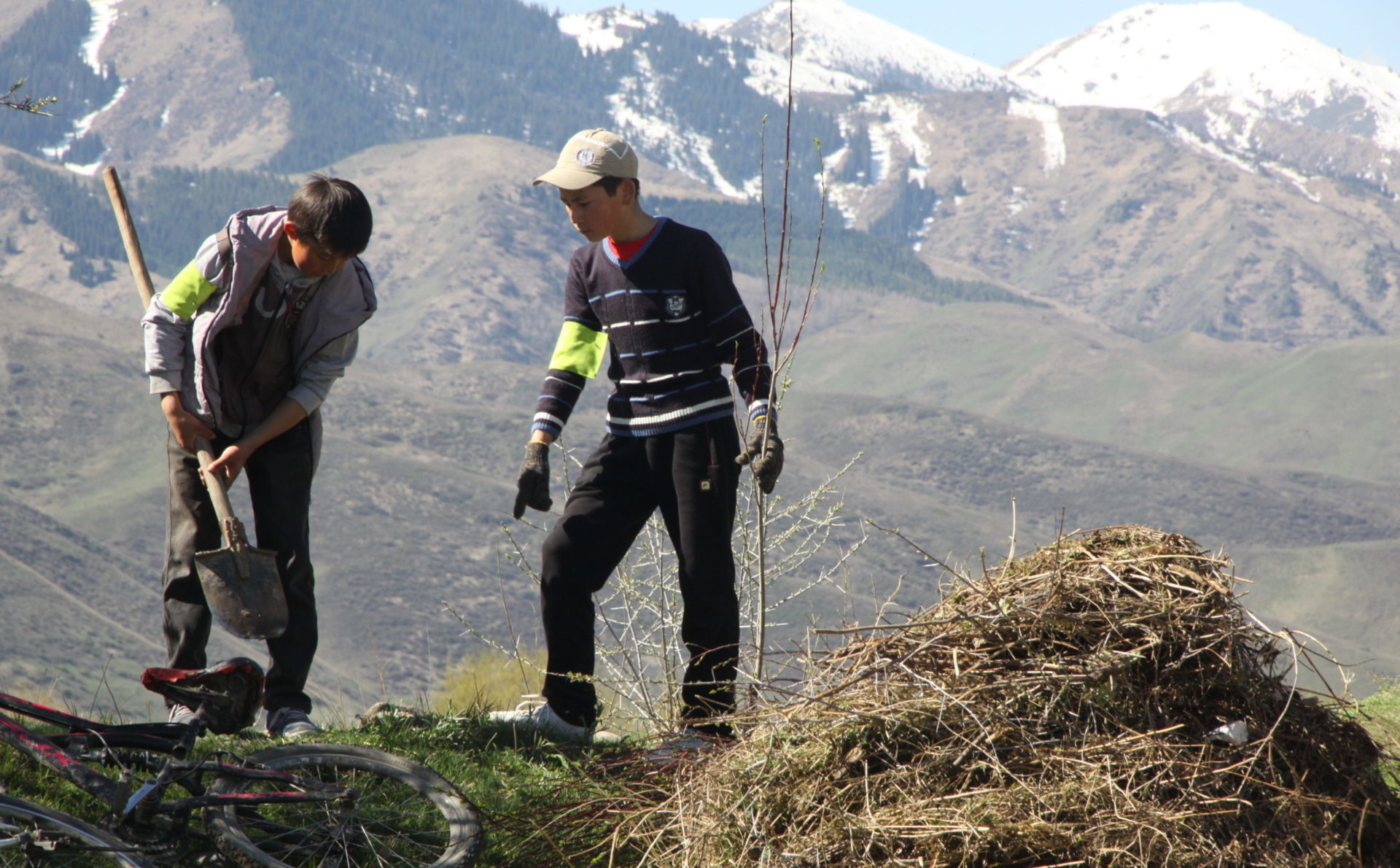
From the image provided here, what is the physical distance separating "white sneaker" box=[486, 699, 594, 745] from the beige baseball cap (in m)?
1.62

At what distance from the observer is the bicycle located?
2.39 meters

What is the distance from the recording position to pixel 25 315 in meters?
115

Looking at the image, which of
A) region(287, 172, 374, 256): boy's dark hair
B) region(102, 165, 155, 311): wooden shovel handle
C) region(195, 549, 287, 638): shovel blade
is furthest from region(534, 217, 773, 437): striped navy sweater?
region(102, 165, 155, 311): wooden shovel handle

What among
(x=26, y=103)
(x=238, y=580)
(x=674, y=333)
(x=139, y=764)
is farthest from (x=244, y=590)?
(x=26, y=103)

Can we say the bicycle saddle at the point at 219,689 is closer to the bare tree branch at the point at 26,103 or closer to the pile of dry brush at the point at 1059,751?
the pile of dry brush at the point at 1059,751

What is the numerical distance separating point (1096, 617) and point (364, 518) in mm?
99443

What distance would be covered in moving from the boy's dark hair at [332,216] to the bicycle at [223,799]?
1181 millimetres

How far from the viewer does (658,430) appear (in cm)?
392

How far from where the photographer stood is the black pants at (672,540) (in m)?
3.86

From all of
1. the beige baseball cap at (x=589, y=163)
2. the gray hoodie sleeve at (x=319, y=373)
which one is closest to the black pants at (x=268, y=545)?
the gray hoodie sleeve at (x=319, y=373)

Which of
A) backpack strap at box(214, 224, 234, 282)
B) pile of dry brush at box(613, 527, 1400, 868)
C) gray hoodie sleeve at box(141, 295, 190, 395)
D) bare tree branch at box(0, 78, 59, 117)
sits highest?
bare tree branch at box(0, 78, 59, 117)

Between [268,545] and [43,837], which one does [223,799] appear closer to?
[43,837]

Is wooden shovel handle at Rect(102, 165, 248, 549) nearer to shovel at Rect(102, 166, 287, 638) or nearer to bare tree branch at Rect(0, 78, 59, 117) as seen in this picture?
shovel at Rect(102, 166, 287, 638)

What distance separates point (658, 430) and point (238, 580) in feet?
4.06
